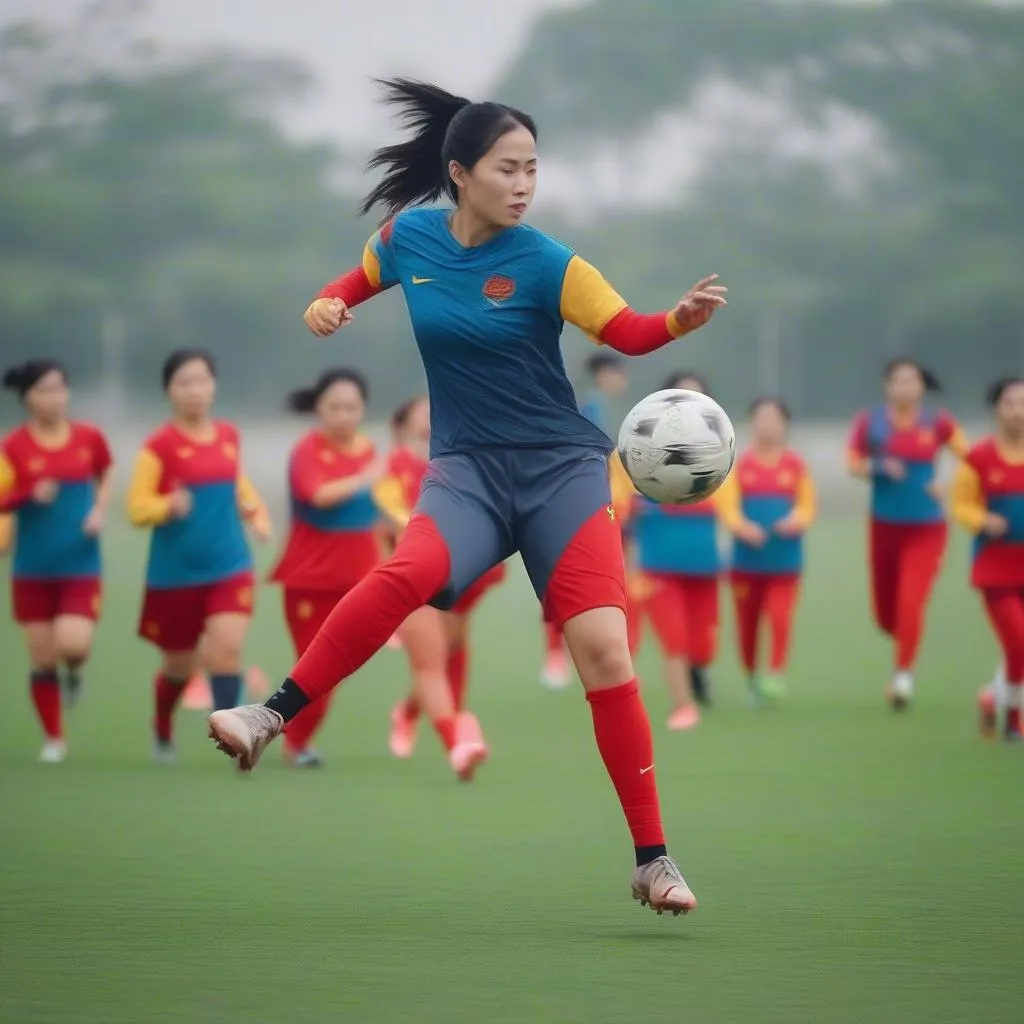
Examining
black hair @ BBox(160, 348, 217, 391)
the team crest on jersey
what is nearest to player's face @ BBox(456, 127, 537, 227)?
the team crest on jersey

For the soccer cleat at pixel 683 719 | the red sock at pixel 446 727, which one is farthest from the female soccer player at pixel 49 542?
the soccer cleat at pixel 683 719

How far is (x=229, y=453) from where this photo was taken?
32.6ft

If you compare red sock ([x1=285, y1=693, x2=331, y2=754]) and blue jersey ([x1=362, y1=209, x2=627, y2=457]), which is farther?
red sock ([x1=285, y1=693, x2=331, y2=754])

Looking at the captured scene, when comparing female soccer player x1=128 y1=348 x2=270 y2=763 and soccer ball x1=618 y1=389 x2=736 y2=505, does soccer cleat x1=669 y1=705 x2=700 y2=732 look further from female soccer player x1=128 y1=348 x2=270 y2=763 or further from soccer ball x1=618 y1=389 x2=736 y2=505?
soccer ball x1=618 y1=389 x2=736 y2=505

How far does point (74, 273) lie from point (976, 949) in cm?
4926

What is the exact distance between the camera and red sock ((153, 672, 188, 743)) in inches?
387

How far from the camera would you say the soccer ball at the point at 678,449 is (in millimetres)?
6145

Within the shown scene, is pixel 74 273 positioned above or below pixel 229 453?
above

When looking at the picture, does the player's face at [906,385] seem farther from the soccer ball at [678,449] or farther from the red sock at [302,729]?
the soccer ball at [678,449]

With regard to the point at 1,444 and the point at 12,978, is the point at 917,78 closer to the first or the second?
the point at 1,444

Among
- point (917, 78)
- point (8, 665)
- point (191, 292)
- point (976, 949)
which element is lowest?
point (976, 949)

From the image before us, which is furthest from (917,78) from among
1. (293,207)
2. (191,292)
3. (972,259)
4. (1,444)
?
(1,444)

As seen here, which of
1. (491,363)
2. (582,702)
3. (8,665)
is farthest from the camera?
(8,665)

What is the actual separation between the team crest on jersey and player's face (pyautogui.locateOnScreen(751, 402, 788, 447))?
7.04 m
